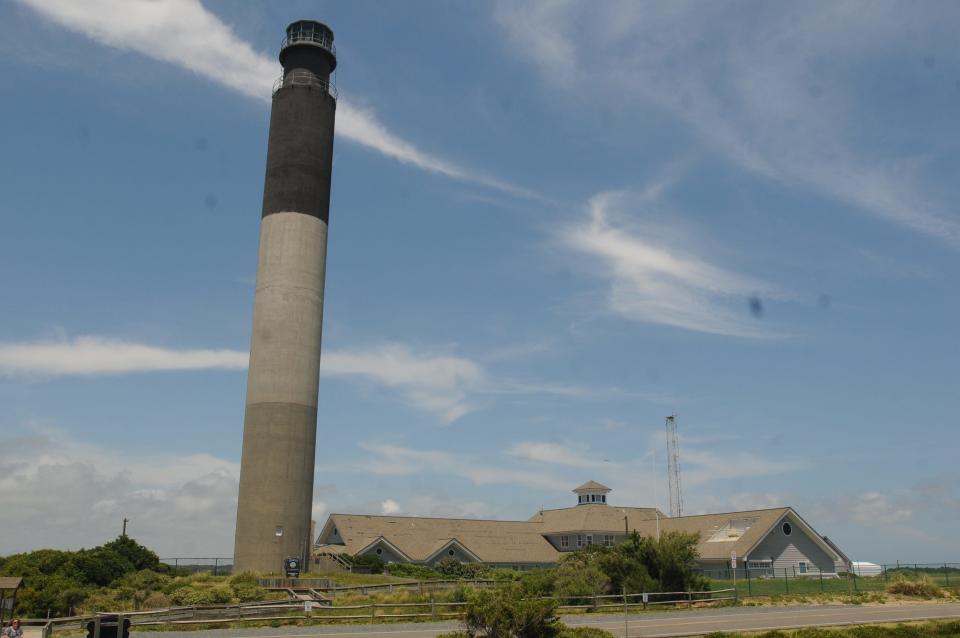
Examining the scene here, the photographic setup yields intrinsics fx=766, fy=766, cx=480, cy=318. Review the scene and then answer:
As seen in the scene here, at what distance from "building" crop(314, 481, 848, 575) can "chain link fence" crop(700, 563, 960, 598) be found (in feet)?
2.32

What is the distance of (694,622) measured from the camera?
1266 inches

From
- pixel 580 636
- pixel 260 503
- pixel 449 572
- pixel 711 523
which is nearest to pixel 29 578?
pixel 260 503

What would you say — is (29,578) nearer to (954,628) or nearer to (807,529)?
(954,628)

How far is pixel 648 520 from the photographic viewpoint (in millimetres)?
75125

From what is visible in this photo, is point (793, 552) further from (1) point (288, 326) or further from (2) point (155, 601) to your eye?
(2) point (155, 601)

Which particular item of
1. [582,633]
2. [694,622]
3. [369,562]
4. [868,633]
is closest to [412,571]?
[369,562]

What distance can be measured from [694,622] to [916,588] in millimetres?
24986

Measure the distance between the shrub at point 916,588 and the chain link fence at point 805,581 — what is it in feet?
3.94

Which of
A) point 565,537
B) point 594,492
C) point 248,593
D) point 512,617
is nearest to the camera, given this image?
point 512,617

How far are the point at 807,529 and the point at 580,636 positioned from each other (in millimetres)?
46926

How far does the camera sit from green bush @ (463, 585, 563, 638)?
72.0 ft

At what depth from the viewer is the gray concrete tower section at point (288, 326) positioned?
50219 mm

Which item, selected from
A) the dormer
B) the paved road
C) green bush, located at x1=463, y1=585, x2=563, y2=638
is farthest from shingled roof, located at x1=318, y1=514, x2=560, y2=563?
green bush, located at x1=463, y1=585, x2=563, y2=638

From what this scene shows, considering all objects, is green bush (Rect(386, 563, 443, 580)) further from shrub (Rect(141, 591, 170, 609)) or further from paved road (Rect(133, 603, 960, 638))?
paved road (Rect(133, 603, 960, 638))
